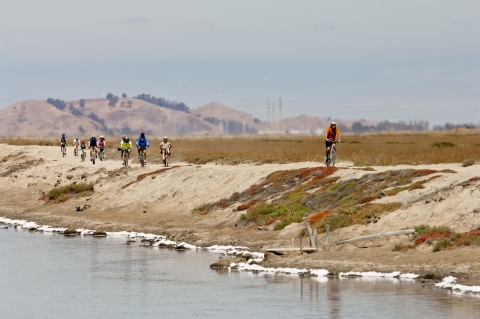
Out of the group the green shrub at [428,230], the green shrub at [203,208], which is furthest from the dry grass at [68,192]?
the green shrub at [428,230]

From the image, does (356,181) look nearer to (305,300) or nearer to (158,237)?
(158,237)

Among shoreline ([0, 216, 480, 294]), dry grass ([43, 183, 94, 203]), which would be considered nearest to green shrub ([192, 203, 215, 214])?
shoreline ([0, 216, 480, 294])

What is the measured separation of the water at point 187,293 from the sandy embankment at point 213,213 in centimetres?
179

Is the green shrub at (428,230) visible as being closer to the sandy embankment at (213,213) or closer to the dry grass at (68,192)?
the sandy embankment at (213,213)

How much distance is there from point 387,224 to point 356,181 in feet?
25.8

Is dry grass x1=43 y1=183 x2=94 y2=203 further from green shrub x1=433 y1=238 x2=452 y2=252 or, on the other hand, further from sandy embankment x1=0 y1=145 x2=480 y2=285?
green shrub x1=433 y1=238 x2=452 y2=252

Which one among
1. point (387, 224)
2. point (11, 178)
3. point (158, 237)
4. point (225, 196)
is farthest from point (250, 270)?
point (11, 178)

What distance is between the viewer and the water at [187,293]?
22.7 metres

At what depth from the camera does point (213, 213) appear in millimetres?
42938

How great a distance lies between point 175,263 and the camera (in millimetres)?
31672

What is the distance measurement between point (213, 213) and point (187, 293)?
17219 mm

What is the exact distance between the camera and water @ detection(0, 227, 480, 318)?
74.4 ft

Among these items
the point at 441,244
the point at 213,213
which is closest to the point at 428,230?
the point at 441,244

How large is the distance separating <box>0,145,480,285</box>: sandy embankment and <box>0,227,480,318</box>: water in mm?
1795
